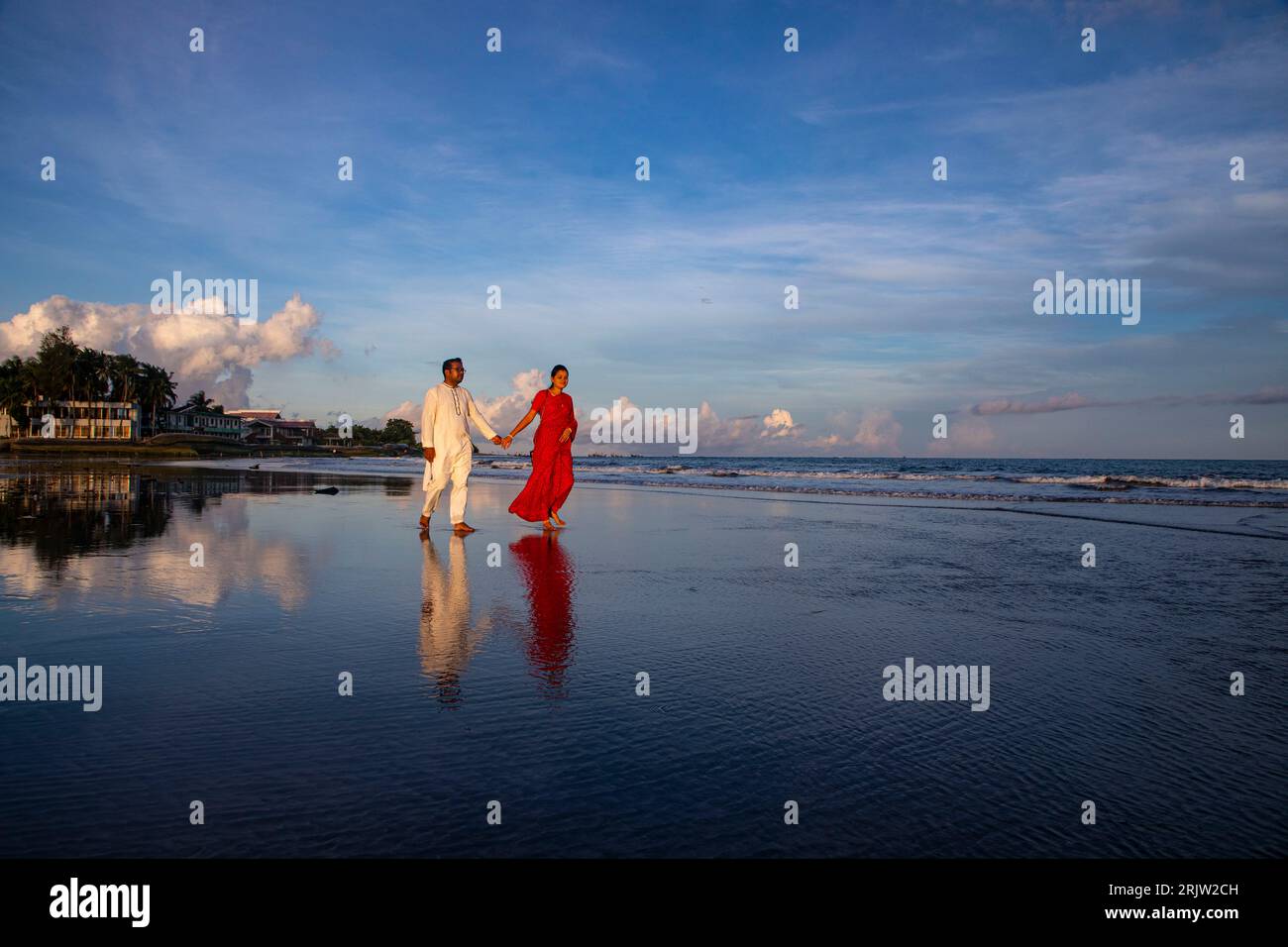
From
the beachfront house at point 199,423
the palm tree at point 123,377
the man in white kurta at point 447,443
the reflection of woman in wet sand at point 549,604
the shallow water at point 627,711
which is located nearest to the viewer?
the shallow water at point 627,711

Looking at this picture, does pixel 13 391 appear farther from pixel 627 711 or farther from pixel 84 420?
pixel 627 711

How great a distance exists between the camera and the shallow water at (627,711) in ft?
9.11

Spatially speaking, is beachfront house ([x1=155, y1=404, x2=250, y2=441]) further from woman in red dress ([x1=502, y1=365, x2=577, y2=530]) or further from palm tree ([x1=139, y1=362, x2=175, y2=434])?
woman in red dress ([x1=502, y1=365, x2=577, y2=530])

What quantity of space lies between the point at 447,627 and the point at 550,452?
25.2 feet

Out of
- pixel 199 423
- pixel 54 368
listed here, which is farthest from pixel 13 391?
pixel 199 423

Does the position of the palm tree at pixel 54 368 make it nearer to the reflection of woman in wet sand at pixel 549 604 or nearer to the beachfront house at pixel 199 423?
the beachfront house at pixel 199 423

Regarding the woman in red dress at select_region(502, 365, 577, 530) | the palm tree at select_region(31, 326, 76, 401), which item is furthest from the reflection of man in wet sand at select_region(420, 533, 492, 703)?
the palm tree at select_region(31, 326, 76, 401)

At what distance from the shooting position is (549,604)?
6.89 meters

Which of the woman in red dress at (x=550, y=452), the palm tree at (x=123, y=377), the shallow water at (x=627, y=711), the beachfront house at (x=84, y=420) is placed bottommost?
the shallow water at (x=627, y=711)

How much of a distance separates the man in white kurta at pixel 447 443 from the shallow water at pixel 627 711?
304 cm

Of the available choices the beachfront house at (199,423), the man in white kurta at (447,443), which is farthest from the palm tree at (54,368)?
the man in white kurta at (447,443)

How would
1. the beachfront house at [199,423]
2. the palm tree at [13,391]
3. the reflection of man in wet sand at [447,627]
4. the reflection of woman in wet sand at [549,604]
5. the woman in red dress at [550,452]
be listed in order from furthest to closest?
the beachfront house at [199,423] < the palm tree at [13,391] < the woman in red dress at [550,452] < the reflection of woman in wet sand at [549,604] < the reflection of man in wet sand at [447,627]

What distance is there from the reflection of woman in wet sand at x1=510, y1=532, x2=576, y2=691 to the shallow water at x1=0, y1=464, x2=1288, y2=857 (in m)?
0.05
